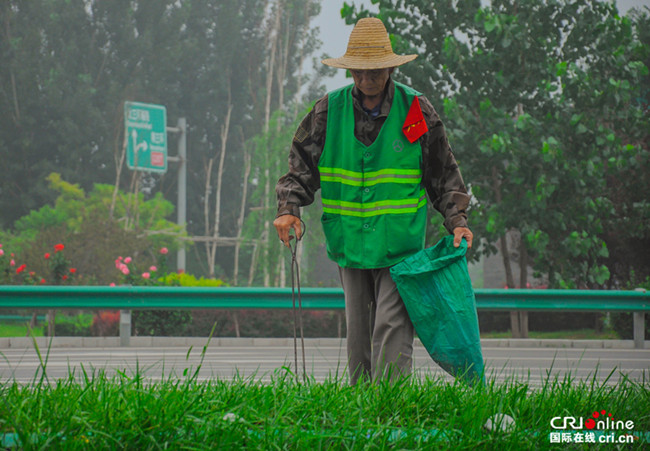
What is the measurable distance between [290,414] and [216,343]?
9.67 metres

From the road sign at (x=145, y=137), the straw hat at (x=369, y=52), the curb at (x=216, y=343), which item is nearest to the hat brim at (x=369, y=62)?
the straw hat at (x=369, y=52)

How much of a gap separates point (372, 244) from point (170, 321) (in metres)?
10.7

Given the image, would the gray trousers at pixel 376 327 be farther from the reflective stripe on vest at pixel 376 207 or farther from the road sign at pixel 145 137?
the road sign at pixel 145 137

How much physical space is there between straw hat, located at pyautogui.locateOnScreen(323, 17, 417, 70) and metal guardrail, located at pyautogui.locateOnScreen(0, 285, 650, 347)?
594 centimetres

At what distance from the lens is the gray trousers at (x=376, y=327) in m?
4.49

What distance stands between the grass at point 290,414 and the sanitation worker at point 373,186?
685mm

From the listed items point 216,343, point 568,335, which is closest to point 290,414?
point 216,343

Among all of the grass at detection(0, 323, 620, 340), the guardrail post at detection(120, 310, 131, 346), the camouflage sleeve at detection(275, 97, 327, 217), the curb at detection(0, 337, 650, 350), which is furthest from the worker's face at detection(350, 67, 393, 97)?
the grass at detection(0, 323, 620, 340)

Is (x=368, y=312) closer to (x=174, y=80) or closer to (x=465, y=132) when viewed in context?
(x=465, y=132)

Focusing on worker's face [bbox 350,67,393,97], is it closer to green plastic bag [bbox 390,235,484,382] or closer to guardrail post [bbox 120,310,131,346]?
green plastic bag [bbox 390,235,484,382]

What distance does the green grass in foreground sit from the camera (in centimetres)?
292

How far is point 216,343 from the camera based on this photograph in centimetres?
1295

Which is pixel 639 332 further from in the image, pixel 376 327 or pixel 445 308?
pixel 445 308

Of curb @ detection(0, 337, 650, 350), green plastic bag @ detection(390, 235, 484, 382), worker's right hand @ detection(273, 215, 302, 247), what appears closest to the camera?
green plastic bag @ detection(390, 235, 484, 382)
